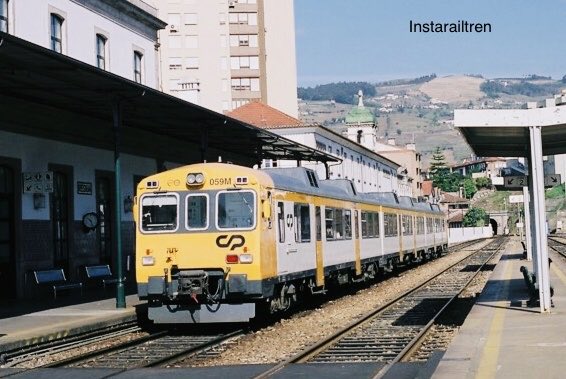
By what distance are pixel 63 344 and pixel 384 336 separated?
16.5ft

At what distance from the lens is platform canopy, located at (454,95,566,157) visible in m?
13.6

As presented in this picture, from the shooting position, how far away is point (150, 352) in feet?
45.2

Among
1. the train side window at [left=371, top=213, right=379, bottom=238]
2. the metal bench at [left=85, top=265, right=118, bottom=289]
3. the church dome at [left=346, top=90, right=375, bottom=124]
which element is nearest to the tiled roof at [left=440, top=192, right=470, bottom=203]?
the church dome at [left=346, top=90, right=375, bottom=124]

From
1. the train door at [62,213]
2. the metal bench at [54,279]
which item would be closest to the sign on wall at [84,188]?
the train door at [62,213]

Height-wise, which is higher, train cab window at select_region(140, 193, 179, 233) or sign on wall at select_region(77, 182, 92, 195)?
sign on wall at select_region(77, 182, 92, 195)

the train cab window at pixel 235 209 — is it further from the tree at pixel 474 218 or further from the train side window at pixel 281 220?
the tree at pixel 474 218

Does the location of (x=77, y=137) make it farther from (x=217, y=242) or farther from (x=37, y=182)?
(x=217, y=242)

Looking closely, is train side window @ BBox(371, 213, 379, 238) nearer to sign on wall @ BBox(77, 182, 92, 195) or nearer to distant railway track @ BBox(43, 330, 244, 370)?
sign on wall @ BBox(77, 182, 92, 195)

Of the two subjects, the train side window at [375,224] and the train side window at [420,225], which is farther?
the train side window at [420,225]

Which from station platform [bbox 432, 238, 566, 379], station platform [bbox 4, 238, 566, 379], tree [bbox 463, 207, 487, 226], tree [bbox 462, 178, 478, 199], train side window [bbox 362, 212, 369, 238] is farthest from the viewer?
tree [bbox 462, 178, 478, 199]

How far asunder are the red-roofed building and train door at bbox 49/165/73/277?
102ft

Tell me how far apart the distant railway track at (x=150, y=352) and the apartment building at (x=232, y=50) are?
7235cm

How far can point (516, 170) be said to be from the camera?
21641 mm

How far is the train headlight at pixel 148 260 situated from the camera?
16.1 meters
